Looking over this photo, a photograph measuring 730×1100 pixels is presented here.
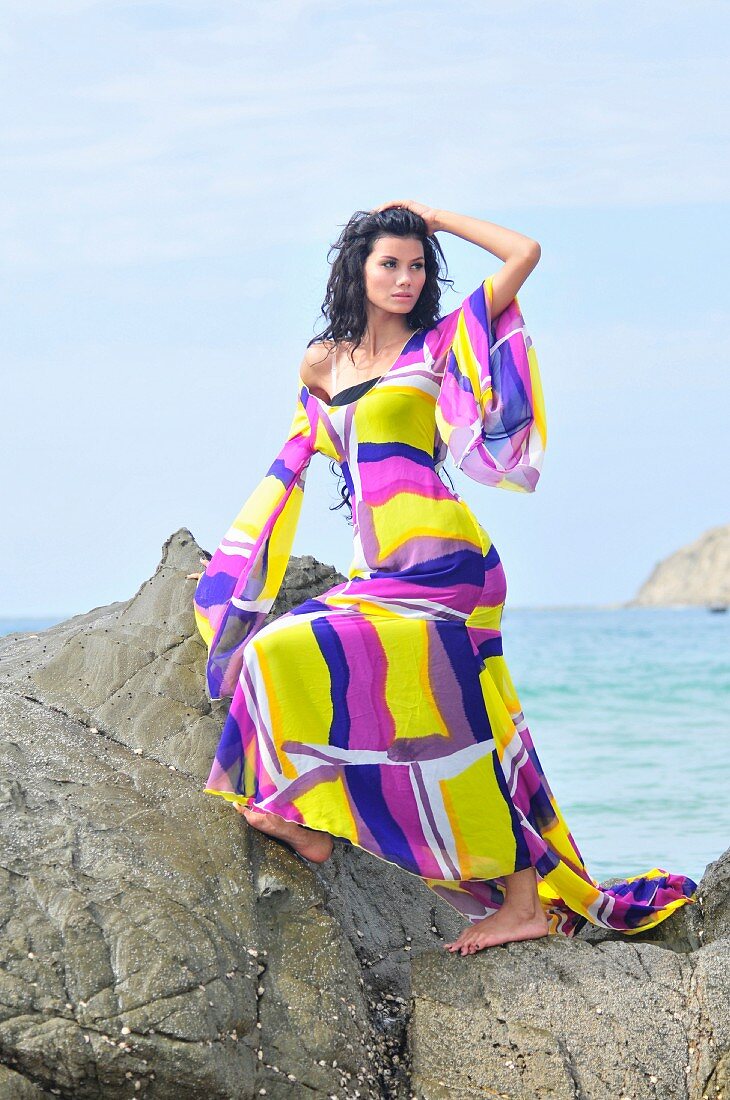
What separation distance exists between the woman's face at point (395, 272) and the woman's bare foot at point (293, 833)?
1.57 metres

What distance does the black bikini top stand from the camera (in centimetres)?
381

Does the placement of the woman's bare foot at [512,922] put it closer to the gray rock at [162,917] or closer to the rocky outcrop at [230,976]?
the rocky outcrop at [230,976]

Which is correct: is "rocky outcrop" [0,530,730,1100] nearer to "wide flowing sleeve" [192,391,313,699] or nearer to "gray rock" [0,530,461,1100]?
"gray rock" [0,530,461,1100]

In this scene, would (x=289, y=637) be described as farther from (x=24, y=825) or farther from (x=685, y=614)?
(x=685, y=614)

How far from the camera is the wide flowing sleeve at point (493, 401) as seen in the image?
12.0 feet

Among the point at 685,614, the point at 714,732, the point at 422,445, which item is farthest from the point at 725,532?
the point at 422,445

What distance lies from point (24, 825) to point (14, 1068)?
632 mm

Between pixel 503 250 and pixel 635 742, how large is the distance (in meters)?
11.3

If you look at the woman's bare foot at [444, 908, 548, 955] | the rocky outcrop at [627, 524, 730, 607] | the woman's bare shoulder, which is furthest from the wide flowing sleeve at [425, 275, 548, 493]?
the rocky outcrop at [627, 524, 730, 607]

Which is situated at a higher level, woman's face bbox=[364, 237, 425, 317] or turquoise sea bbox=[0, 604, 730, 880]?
woman's face bbox=[364, 237, 425, 317]

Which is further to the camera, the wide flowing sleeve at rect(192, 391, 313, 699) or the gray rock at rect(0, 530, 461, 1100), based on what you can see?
the wide flowing sleeve at rect(192, 391, 313, 699)

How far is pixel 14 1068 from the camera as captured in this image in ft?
10.1

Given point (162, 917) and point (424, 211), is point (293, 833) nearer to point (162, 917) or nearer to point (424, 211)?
point (162, 917)

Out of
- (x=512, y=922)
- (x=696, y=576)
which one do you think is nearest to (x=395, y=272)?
(x=512, y=922)
